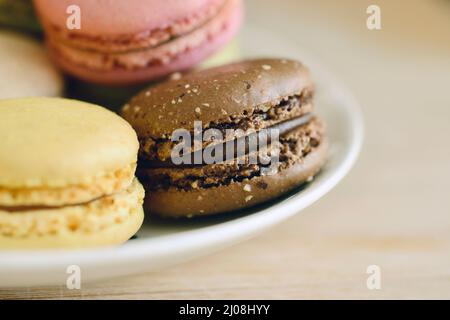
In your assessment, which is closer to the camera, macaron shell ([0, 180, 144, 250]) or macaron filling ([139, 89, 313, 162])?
macaron shell ([0, 180, 144, 250])

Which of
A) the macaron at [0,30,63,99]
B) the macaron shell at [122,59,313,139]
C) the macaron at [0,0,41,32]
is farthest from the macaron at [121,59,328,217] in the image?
the macaron at [0,0,41,32]

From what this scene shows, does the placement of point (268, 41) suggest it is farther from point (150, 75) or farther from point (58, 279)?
point (58, 279)

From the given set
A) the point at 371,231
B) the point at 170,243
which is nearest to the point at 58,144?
the point at 170,243

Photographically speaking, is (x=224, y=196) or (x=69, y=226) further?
(x=224, y=196)

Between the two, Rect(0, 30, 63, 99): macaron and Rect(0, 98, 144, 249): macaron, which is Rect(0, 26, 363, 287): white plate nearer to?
Rect(0, 98, 144, 249): macaron

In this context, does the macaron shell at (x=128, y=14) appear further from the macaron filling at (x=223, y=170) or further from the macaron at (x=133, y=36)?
the macaron filling at (x=223, y=170)

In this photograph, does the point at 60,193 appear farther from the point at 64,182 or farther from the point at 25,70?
the point at 25,70

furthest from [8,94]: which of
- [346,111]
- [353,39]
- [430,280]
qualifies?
[353,39]
